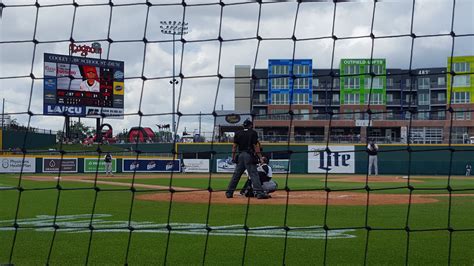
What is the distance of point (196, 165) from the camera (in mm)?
37125

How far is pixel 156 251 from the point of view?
20.6ft

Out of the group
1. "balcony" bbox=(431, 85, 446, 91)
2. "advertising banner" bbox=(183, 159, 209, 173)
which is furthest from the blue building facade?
"balcony" bbox=(431, 85, 446, 91)

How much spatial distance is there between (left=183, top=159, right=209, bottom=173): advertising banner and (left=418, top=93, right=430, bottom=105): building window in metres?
29.6

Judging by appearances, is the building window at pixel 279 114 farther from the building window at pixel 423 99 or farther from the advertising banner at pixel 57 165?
the building window at pixel 423 99

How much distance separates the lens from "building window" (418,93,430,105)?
5953 cm

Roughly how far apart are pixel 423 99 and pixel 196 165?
3104 centimetres

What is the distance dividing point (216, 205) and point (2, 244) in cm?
562

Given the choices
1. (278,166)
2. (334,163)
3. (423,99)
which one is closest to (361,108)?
(423,99)

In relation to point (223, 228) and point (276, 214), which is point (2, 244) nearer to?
point (223, 228)

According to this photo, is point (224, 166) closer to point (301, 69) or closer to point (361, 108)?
point (301, 69)

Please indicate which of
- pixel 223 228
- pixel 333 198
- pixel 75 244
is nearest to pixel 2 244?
pixel 75 244

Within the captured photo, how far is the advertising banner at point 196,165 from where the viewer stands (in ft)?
120

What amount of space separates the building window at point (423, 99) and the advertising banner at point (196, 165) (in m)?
29.6

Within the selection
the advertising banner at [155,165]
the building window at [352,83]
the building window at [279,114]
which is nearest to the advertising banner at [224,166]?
the advertising banner at [155,165]
